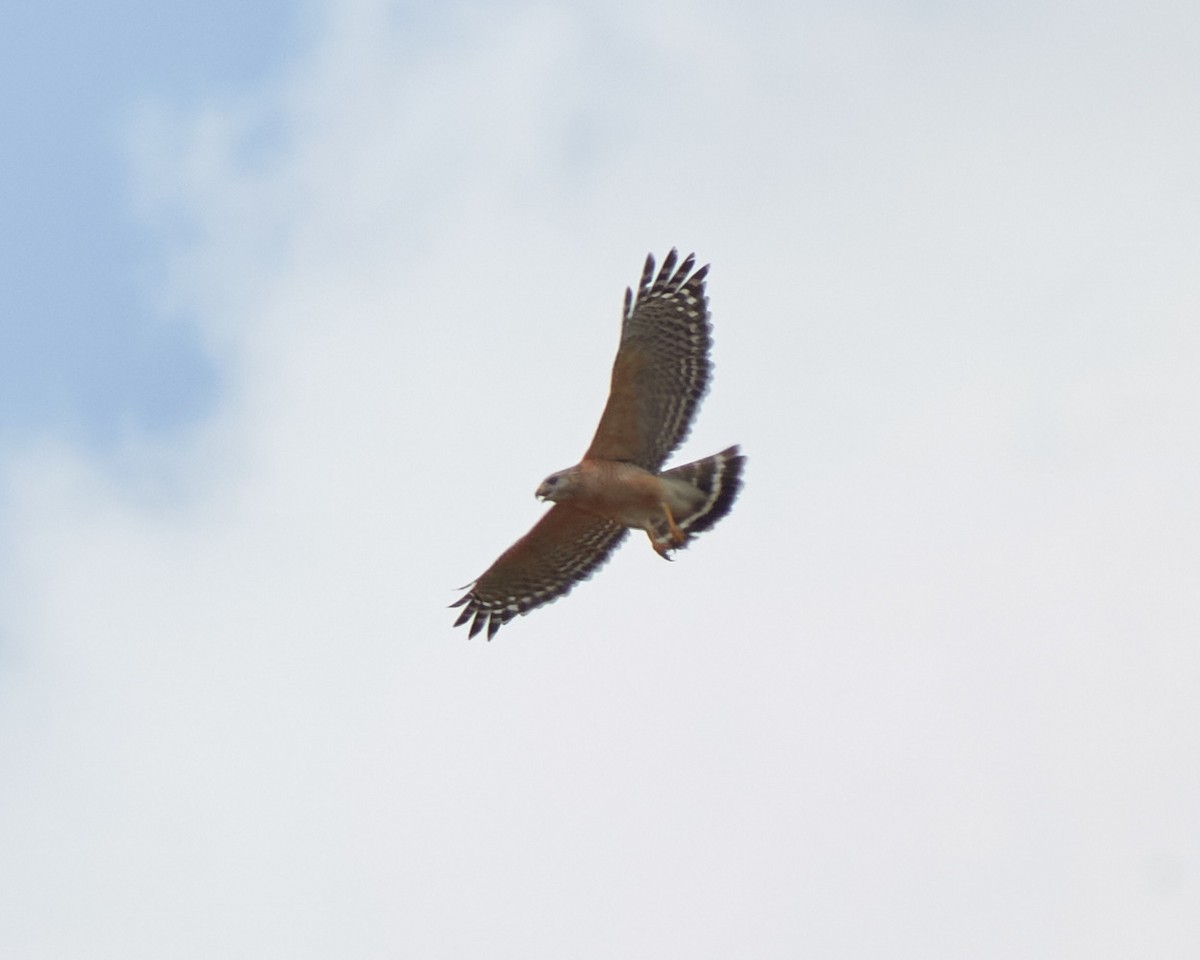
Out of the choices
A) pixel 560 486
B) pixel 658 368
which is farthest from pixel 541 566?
pixel 658 368

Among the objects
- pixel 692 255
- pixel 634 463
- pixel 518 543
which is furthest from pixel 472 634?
pixel 692 255

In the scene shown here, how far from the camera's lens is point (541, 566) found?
75.3 ft

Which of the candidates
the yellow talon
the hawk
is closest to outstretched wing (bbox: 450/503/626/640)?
the hawk

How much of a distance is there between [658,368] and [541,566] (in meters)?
2.86

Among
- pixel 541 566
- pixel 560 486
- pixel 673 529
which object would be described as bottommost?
pixel 673 529

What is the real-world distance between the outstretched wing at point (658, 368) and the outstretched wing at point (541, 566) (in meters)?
1.03

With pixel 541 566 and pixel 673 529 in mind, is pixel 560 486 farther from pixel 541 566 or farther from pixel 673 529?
pixel 541 566

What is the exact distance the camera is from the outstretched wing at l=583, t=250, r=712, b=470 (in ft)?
68.8

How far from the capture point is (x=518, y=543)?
2242 cm

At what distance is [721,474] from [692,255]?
199 cm

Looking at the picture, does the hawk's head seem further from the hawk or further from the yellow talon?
the yellow talon

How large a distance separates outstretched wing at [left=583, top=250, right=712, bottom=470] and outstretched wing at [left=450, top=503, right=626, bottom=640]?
103 cm

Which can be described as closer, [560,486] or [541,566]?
[560,486]

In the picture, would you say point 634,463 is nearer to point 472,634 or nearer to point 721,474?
point 721,474
